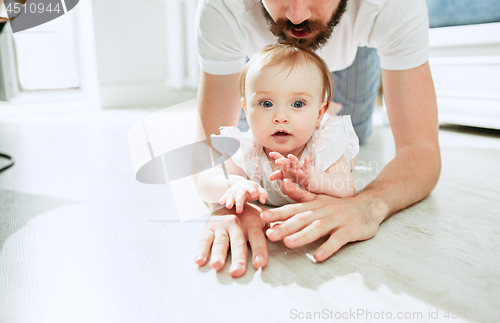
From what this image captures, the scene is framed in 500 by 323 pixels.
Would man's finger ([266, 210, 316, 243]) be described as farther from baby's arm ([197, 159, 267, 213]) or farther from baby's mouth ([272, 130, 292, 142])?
baby's mouth ([272, 130, 292, 142])

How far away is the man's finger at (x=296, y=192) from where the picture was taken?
71 centimetres

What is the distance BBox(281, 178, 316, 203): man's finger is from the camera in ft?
2.31

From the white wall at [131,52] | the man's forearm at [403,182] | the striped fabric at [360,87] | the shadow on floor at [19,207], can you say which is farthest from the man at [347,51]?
the white wall at [131,52]

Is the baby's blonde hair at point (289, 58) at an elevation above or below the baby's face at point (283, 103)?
above

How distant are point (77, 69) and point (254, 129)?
2953mm

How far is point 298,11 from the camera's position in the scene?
90cm

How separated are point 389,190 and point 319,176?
0.16 meters

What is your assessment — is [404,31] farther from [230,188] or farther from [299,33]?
[230,188]

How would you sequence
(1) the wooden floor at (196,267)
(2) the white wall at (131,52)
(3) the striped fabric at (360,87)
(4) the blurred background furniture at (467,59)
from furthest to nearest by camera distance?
(2) the white wall at (131,52), (4) the blurred background furniture at (467,59), (3) the striped fabric at (360,87), (1) the wooden floor at (196,267)

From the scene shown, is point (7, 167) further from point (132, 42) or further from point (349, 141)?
point (132, 42)

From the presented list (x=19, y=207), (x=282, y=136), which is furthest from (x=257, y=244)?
(x=19, y=207)

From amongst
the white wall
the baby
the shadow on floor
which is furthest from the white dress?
the white wall

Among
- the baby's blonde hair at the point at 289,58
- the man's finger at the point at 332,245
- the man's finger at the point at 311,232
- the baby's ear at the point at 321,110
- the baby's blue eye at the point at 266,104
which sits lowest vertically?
the man's finger at the point at 332,245

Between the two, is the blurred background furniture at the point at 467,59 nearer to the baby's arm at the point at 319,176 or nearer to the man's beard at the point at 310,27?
the man's beard at the point at 310,27
